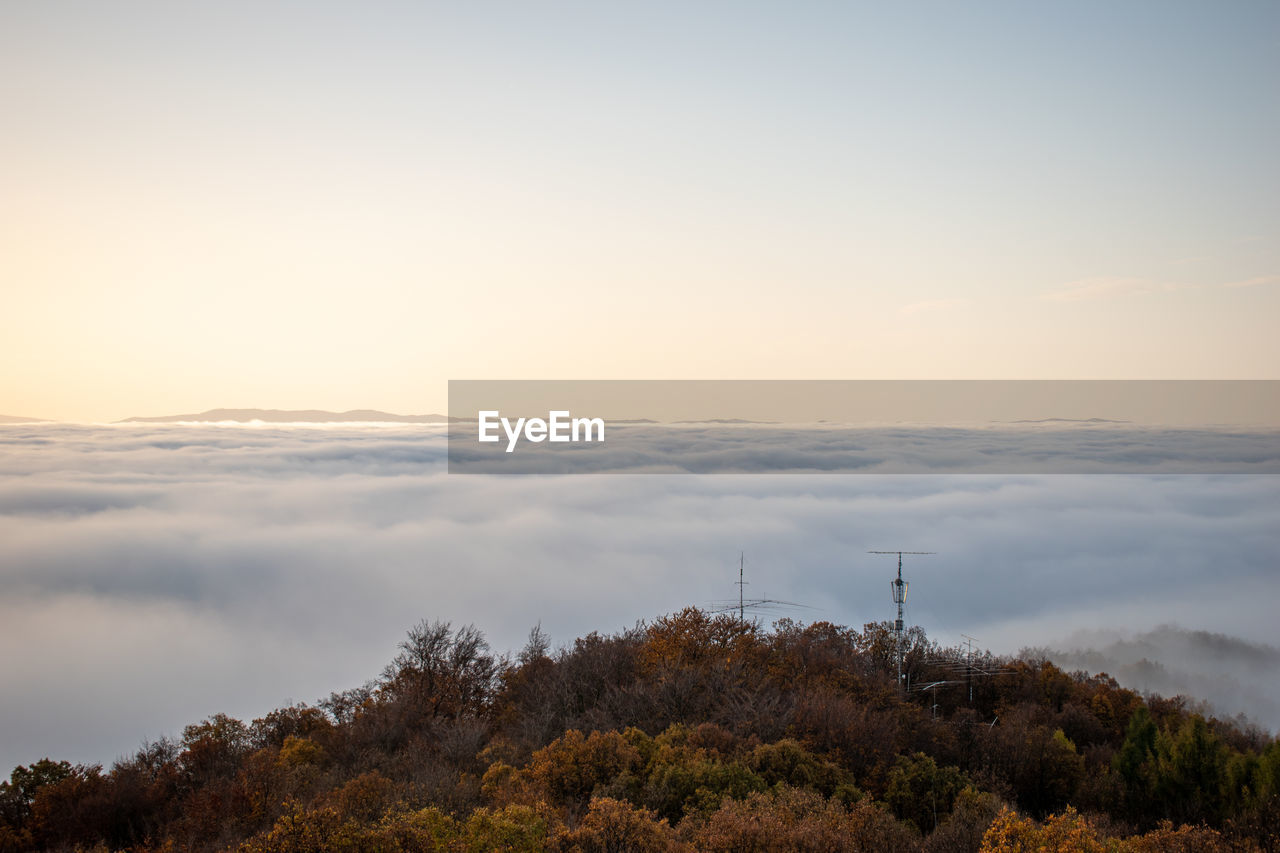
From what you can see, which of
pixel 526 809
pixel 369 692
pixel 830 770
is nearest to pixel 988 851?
pixel 526 809

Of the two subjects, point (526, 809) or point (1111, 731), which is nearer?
point (526, 809)

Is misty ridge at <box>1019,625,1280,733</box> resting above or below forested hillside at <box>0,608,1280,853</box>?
below

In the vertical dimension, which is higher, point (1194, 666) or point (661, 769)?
point (661, 769)

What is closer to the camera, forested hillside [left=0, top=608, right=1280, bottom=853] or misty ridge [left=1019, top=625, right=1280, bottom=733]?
forested hillside [left=0, top=608, right=1280, bottom=853]

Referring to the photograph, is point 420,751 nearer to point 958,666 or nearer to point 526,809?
point 526,809

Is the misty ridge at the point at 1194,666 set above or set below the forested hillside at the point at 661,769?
below
